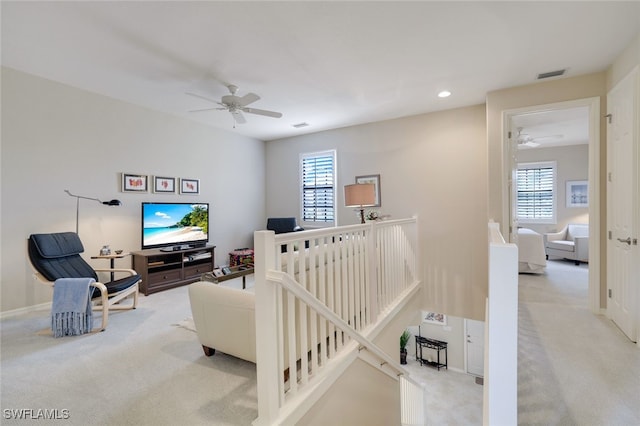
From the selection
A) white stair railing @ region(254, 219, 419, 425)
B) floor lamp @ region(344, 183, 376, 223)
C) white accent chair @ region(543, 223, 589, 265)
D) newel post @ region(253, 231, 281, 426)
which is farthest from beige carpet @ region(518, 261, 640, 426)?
white accent chair @ region(543, 223, 589, 265)

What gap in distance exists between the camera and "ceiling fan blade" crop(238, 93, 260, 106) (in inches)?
129

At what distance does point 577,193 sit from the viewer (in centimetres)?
673

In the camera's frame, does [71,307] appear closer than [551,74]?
Yes

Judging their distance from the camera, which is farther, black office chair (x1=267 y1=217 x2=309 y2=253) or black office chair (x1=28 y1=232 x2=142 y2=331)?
black office chair (x1=267 y1=217 x2=309 y2=253)

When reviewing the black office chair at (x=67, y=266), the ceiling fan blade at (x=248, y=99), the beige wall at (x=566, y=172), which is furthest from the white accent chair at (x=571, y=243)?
the black office chair at (x=67, y=266)

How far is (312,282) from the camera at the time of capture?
6.81 feet

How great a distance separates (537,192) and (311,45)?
7.22 meters

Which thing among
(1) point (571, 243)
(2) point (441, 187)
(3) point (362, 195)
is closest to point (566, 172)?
(1) point (571, 243)

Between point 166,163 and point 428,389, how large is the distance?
6142mm

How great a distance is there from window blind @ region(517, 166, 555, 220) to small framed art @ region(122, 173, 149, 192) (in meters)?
8.43

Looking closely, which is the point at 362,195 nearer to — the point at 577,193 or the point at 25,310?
the point at 25,310

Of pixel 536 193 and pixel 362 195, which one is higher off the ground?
pixel 536 193

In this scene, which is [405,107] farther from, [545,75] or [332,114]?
[545,75]

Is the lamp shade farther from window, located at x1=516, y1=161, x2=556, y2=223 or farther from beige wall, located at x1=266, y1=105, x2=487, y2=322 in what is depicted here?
window, located at x1=516, y1=161, x2=556, y2=223
